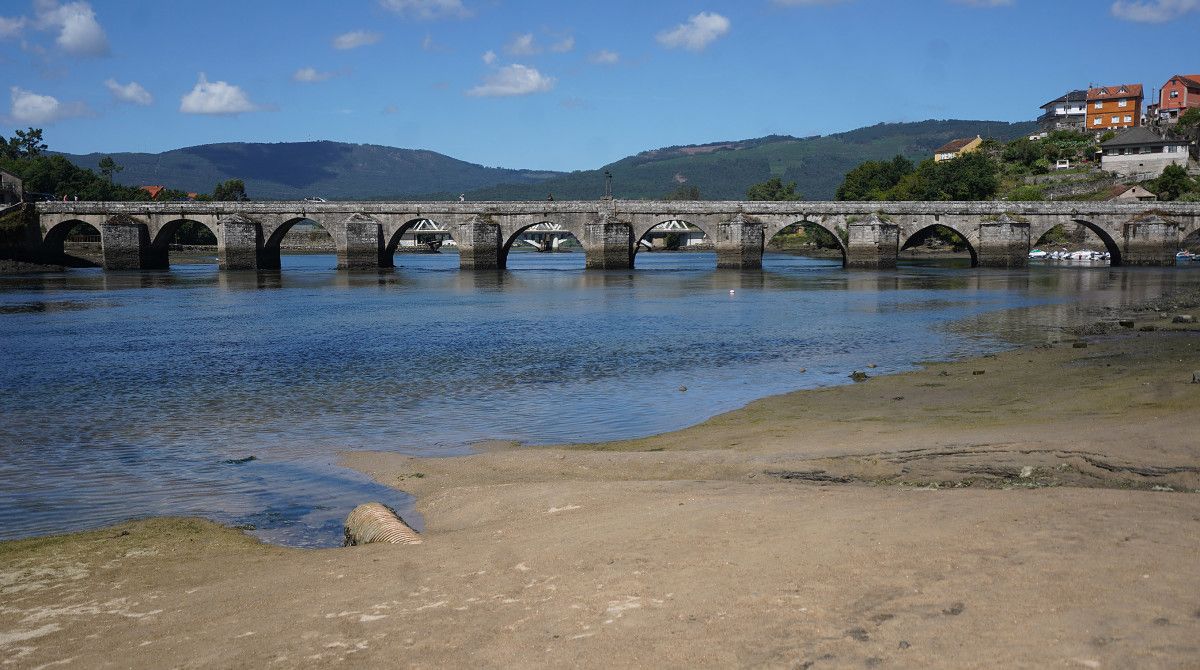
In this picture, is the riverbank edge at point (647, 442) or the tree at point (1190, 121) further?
the tree at point (1190, 121)

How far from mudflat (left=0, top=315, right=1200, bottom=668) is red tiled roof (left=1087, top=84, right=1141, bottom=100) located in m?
139

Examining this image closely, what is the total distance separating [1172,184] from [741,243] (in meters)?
47.0

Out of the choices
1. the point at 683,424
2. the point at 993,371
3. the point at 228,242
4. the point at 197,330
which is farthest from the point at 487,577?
the point at 228,242

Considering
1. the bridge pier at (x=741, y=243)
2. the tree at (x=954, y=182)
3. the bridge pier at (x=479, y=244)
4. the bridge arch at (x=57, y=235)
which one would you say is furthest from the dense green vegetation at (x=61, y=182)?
the tree at (x=954, y=182)

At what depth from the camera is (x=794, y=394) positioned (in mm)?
18500

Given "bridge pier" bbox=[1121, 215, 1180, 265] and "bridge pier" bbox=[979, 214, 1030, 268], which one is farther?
"bridge pier" bbox=[979, 214, 1030, 268]

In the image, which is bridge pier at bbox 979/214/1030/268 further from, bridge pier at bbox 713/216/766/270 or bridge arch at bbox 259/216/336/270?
bridge arch at bbox 259/216/336/270

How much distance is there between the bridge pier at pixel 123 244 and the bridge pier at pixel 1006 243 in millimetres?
67911

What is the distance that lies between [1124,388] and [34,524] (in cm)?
1578

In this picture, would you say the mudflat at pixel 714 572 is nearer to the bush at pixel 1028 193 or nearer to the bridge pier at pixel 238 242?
the bridge pier at pixel 238 242

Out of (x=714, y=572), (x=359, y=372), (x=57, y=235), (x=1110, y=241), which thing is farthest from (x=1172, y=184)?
(x=57, y=235)

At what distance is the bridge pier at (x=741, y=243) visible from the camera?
75938 millimetres

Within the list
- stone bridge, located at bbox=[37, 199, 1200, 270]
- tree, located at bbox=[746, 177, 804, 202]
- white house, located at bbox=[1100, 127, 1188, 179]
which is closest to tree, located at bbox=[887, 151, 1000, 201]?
white house, located at bbox=[1100, 127, 1188, 179]

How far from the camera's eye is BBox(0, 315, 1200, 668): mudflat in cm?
573
